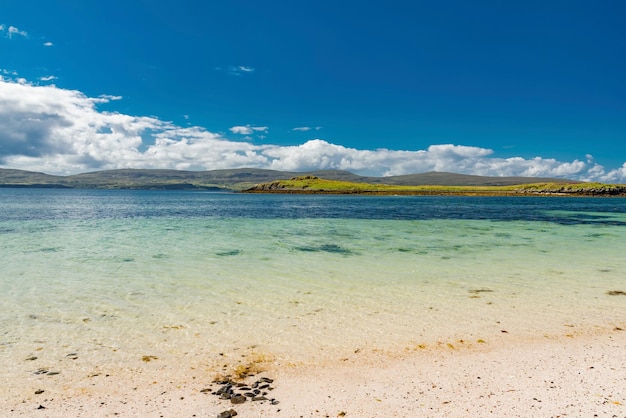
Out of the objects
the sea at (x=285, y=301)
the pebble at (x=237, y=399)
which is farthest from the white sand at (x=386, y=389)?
the sea at (x=285, y=301)

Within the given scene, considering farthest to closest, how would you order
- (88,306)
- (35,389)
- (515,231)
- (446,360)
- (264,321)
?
(515,231) → (88,306) → (264,321) → (446,360) → (35,389)

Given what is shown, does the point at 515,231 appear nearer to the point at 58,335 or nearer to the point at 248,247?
the point at 248,247

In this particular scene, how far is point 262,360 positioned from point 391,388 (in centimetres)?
352

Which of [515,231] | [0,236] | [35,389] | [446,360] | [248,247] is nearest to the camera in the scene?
[35,389]

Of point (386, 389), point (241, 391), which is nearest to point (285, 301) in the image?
point (241, 391)

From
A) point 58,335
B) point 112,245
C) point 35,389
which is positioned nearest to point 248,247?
point 112,245

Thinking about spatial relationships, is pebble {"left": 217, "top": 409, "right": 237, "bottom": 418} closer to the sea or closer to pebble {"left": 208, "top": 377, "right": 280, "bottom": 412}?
pebble {"left": 208, "top": 377, "right": 280, "bottom": 412}

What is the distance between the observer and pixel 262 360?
10.2m

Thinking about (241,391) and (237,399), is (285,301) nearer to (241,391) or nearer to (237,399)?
(241,391)

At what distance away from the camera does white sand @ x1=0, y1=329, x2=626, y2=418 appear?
752 centimetres

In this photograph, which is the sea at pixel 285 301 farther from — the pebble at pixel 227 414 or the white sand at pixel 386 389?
the pebble at pixel 227 414

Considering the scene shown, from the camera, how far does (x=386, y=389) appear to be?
8.45 meters

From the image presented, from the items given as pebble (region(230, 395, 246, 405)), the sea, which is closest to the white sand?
pebble (region(230, 395, 246, 405))

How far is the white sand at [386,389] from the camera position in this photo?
7.52 m
